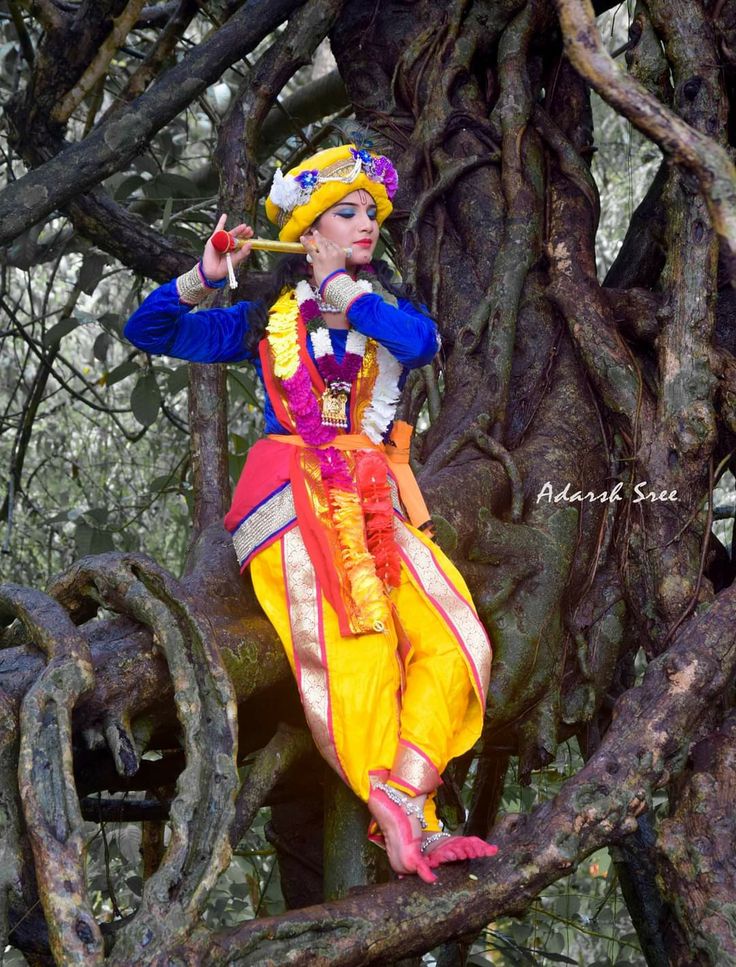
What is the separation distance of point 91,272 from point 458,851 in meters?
2.43

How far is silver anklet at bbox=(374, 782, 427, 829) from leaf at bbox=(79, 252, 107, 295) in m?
2.20

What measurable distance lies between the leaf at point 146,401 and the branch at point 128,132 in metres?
1.05

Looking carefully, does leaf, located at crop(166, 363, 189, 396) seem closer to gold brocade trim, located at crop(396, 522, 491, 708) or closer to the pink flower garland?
the pink flower garland

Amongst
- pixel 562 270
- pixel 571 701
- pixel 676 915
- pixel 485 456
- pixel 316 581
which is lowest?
pixel 676 915

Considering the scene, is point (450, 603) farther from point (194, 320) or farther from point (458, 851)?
point (194, 320)

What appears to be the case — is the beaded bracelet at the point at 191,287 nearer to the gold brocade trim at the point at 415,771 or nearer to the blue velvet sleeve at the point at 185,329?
the blue velvet sleeve at the point at 185,329

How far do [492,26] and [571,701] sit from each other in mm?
1760

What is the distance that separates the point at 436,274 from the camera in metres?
3.42

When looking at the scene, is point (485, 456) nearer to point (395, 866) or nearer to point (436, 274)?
point (436, 274)

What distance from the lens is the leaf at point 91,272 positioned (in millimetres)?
4012

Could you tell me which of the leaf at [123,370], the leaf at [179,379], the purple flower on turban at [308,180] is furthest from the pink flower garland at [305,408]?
the leaf at [123,370]

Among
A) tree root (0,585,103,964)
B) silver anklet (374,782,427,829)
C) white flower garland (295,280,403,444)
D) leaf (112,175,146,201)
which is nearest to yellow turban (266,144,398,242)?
white flower garland (295,280,403,444)

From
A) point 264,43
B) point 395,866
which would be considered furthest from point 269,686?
point 264,43

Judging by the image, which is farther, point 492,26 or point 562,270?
point 492,26
